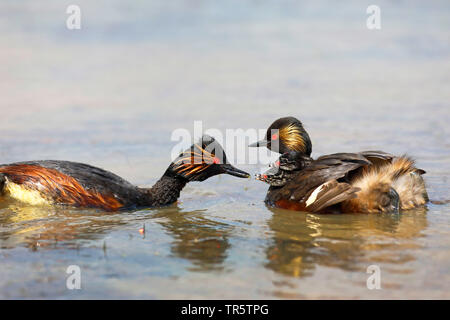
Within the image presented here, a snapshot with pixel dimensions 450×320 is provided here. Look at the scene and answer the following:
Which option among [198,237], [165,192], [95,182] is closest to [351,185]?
[198,237]

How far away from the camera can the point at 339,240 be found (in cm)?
571

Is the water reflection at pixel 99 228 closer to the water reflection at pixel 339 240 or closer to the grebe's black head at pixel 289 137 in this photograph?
the water reflection at pixel 339 240

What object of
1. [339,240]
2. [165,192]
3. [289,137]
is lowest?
[339,240]

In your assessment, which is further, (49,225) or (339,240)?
(49,225)

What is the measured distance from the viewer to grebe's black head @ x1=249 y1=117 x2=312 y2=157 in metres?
7.96

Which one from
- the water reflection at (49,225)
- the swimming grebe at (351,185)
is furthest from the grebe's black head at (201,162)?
the water reflection at (49,225)

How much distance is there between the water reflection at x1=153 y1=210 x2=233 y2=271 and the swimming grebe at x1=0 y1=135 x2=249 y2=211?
52 cm

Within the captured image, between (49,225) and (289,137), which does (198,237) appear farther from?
(289,137)

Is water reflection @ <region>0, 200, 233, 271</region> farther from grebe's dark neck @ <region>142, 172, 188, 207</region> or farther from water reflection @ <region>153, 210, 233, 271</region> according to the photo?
grebe's dark neck @ <region>142, 172, 188, 207</region>

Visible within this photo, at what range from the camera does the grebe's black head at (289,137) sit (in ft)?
26.1

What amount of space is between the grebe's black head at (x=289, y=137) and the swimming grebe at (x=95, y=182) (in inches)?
29.1

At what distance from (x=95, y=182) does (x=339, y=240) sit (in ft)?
10.2
